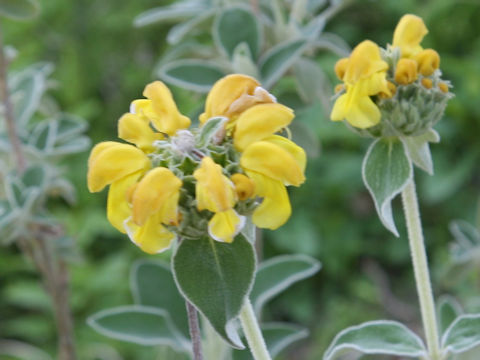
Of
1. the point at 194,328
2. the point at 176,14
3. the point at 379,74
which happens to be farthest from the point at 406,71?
the point at 176,14

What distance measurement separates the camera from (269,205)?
1.57 ft

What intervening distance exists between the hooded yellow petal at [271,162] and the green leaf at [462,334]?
235mm

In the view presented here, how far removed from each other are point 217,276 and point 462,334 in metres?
0.25

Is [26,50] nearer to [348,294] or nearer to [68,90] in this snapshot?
[68,90]

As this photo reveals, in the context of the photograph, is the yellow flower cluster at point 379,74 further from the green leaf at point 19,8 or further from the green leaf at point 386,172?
the green leaf at point 19,8

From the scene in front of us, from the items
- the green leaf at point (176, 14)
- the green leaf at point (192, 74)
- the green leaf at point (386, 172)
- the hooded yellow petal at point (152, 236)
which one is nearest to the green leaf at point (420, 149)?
the green leaf at point (386, 172)

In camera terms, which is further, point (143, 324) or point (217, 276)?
point (143, 324)

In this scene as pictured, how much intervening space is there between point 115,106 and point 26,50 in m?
0.30

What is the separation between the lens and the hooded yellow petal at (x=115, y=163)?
47 centimetres

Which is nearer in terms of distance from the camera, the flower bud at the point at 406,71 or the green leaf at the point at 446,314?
the flower bud at the point at 406,71

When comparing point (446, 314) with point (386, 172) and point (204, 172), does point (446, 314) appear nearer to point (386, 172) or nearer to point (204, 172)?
point (386, 172)

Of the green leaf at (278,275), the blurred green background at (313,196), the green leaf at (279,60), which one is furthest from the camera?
the blurred green background at (313,196)

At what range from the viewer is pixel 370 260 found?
183 cm

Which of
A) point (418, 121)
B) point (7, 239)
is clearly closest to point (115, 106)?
point (7, 239)
